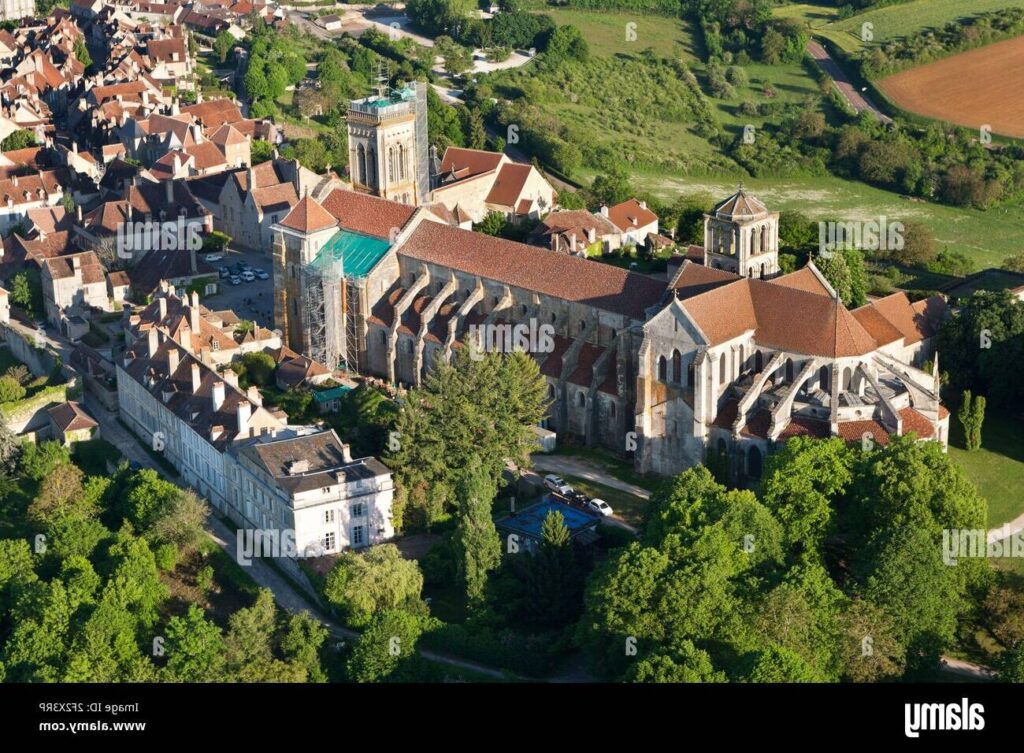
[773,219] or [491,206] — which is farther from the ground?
[773,219]

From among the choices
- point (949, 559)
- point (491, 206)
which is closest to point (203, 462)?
point (949, 559)

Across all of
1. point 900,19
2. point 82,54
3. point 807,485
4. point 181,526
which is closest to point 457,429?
point 181,526

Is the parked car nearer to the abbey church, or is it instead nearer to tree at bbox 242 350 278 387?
the abbey church

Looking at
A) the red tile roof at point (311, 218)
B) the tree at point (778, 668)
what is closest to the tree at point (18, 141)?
the red tile roof at point (311, 218)

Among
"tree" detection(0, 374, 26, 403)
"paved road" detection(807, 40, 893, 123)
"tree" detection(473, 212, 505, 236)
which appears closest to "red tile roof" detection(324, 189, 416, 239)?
"tree" detection(473, 212, 505, 236)

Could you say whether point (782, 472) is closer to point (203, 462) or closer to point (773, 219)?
point (773, 219)

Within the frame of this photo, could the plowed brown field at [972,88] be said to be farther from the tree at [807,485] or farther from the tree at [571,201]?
the tree at [807,485]
